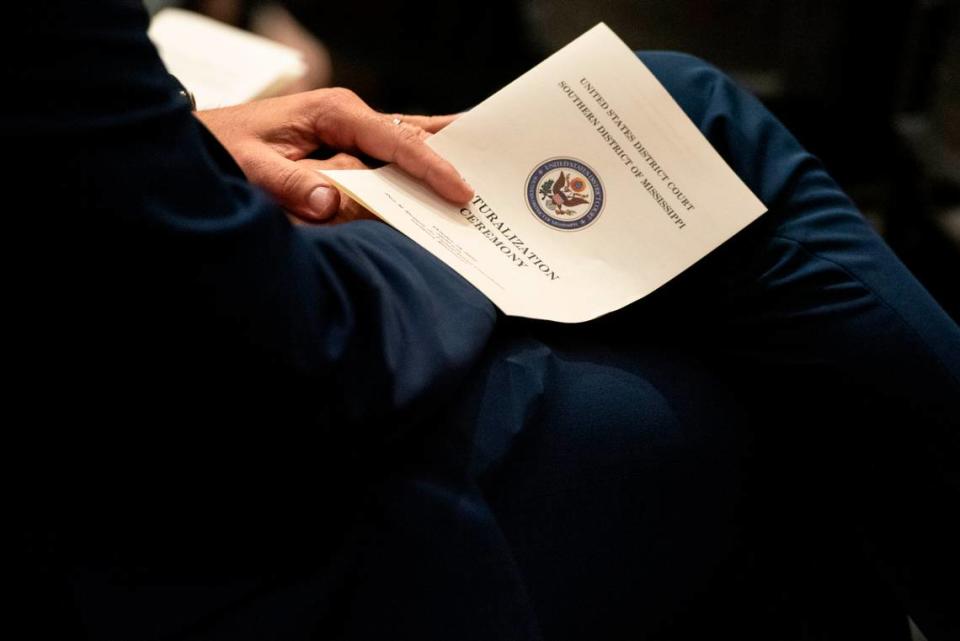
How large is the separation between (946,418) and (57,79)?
615 mm

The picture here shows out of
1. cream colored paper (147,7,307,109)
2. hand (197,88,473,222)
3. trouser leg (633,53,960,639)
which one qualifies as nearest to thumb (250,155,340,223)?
hand (197,88,473,222)

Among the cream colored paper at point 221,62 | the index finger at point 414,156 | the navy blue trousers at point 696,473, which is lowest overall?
the cream colored paper at point 221,62

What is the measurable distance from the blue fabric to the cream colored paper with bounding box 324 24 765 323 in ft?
0.12

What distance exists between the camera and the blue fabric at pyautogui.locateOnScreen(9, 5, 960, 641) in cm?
49

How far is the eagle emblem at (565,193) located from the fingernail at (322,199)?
0.46ft

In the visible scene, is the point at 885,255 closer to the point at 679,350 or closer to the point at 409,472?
the point at 679,350

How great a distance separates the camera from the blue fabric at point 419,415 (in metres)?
0.49

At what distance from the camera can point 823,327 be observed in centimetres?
74

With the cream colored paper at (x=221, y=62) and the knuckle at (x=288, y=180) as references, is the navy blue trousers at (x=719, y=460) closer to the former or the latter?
the knuckle at (x=288, y=180)

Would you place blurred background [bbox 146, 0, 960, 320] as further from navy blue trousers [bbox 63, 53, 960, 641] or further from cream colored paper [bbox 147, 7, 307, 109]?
navy blue trousers [bbox 63, 53, 960, 641]

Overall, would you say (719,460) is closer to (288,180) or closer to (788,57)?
(288,180)

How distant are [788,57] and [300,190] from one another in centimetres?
111

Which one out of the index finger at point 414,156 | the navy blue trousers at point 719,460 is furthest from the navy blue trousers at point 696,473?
the index finger at point 414,156

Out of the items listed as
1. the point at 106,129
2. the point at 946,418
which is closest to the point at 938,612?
the point at 946,418
